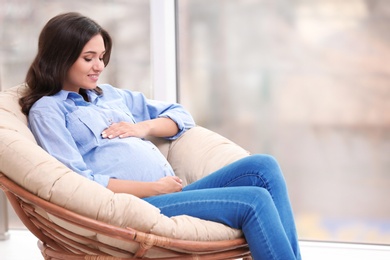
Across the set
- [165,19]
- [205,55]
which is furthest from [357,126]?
[165,19]

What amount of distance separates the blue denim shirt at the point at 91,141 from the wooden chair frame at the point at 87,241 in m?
0.18

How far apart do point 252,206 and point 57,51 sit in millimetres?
823

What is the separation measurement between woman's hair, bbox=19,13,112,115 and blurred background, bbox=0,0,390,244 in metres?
1.25

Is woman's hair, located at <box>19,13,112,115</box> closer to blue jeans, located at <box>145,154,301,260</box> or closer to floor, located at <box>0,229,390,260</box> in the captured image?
blue jeans, located at <box>145,154,301,260</box>

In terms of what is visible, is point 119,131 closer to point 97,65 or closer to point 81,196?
point 97,65

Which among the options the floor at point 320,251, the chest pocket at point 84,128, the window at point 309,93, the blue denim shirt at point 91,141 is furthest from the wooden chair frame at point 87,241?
the window at point 309,93

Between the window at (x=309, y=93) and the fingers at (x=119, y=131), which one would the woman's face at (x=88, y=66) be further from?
the window at (x=309, y=93)

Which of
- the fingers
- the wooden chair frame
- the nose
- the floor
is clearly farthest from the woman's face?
the floor

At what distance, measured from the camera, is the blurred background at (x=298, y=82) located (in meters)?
3.25

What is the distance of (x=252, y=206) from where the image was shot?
6.50ft

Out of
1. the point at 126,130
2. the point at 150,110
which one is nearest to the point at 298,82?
the point at 150,110

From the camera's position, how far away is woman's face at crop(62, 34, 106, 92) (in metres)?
2.29

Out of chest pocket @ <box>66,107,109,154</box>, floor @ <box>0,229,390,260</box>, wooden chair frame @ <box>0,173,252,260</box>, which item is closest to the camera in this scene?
wooden chair frame @ <box>0,173,252,260</box>

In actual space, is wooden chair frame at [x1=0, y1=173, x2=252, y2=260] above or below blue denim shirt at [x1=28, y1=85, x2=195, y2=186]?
below
